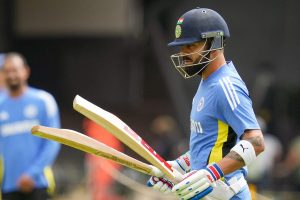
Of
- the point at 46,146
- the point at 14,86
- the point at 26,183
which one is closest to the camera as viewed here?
the point at 26,183

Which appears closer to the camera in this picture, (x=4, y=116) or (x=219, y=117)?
(x=219, y=117)

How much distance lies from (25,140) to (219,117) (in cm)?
335

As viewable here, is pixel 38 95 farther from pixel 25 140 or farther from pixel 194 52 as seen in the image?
pixel 194 52

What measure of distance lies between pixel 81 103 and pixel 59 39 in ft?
39.3

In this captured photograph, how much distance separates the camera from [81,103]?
5.41 m

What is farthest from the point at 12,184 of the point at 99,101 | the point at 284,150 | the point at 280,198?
the point at 99,101

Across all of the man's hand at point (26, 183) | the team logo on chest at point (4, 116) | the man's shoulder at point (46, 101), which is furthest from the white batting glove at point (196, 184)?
the team logo on chest at point (4, 116)

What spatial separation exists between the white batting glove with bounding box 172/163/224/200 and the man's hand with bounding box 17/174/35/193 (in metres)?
3.18

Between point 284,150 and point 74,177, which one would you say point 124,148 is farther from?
point 284,150

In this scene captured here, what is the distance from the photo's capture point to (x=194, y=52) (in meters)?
5.66

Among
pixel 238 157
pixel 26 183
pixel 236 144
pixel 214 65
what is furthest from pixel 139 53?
pixel 238 157

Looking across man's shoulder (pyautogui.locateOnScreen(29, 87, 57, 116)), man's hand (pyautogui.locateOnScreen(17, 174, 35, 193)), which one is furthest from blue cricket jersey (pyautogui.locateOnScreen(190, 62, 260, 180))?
man's shoulder (pyautogui.locateOnScreen(29, 87, 57, 116))

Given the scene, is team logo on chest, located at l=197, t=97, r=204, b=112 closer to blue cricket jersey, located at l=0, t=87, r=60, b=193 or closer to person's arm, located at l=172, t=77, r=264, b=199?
person's arm, located at l=172, t=77, r=264, b=199

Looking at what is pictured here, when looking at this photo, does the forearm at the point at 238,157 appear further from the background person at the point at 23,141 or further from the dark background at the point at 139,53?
the dark background at the point at 139,53
